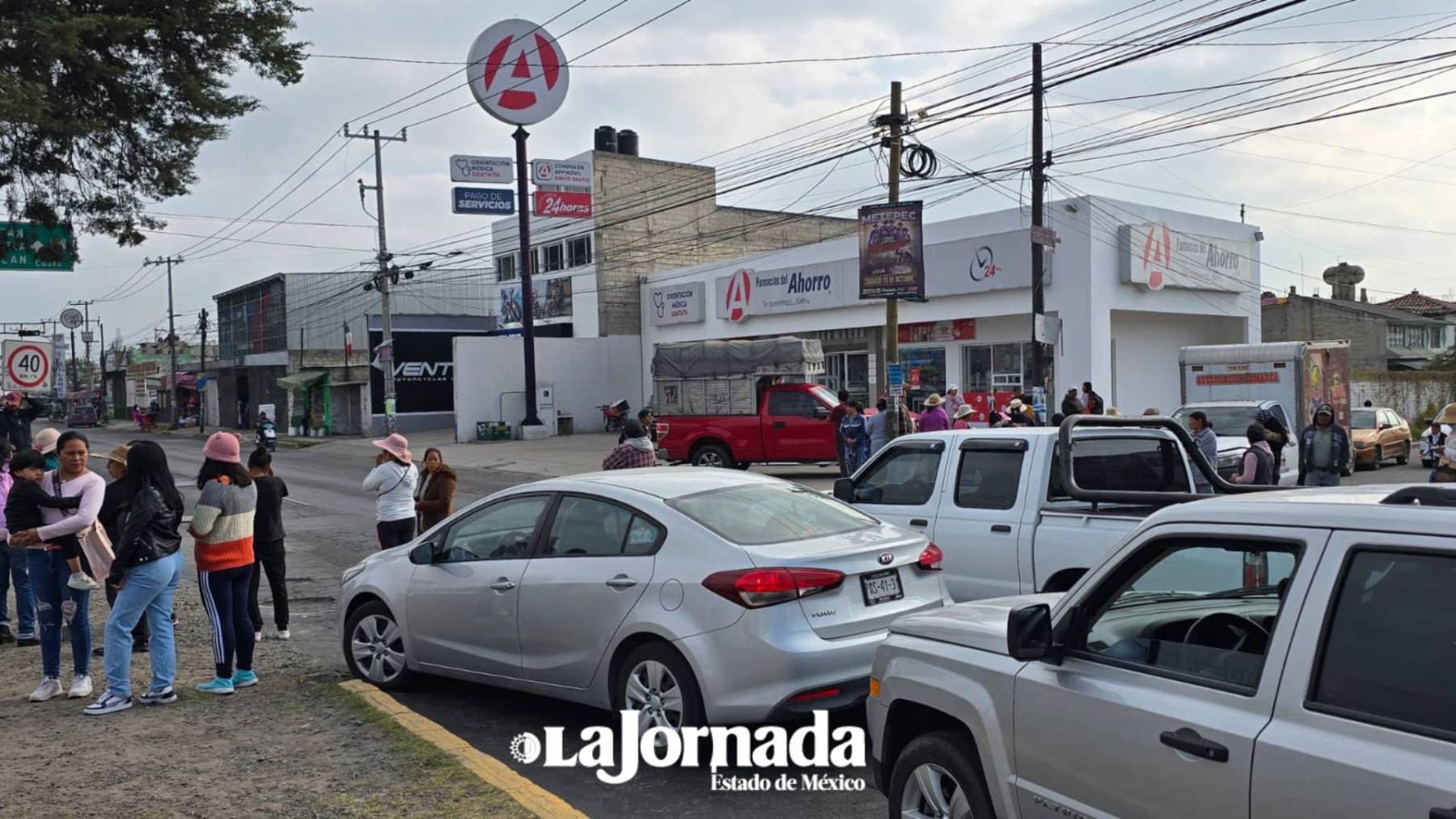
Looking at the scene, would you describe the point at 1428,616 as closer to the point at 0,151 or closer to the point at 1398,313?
the point at 0,151

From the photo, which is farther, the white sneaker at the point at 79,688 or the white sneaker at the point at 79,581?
the white sneaker at the point at 79,688

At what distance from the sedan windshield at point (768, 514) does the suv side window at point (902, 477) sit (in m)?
1.78

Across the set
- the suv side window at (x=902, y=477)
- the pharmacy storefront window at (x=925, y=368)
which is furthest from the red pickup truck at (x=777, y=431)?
the suv side window at (x=902, y=477)

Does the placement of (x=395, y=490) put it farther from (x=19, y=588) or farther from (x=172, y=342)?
(x=172, y=342)

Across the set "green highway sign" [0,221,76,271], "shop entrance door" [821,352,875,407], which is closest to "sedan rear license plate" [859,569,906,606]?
"green highway sign" [0,221,76,271]

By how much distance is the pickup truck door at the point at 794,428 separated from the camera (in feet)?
73.9

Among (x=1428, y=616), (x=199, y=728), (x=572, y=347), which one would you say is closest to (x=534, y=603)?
(x=199, y=728)

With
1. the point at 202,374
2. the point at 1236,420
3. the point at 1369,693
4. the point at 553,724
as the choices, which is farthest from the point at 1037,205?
the point at 202,374

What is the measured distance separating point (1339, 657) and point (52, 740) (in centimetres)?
663

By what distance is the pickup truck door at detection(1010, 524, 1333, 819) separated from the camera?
2.97 meters

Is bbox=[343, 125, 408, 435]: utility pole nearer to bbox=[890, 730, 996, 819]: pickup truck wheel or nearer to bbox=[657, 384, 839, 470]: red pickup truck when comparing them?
bbox=[657, 384, 839, 470]: red pickup truck

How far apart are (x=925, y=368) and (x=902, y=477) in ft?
84.2

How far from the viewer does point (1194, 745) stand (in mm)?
3037

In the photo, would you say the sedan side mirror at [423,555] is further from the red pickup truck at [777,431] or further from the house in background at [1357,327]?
the house in background at [1357,327]
